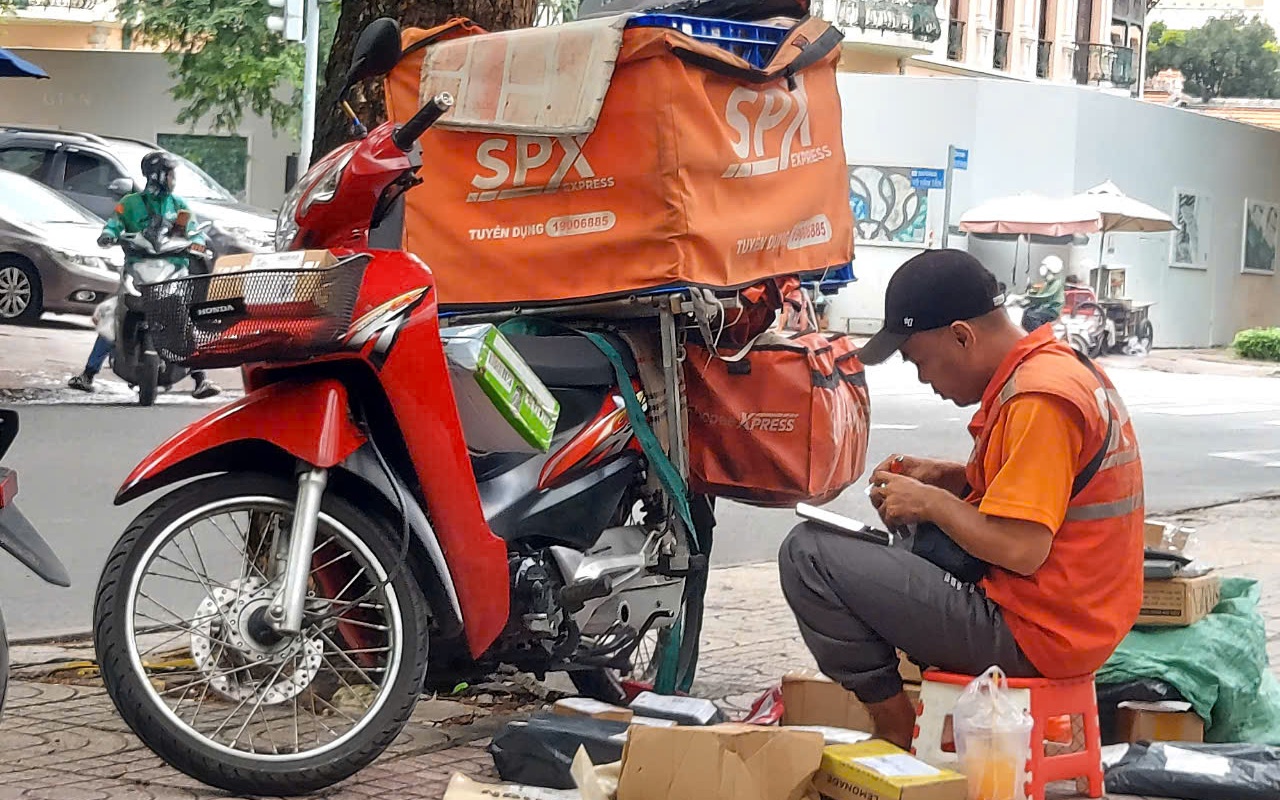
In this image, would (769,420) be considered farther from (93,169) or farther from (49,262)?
(93,169)

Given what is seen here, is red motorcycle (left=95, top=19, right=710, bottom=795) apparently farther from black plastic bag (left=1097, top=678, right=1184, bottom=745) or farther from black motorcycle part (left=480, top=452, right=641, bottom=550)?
black plastic bag (left=1097, top=678, right=1184, bottom=745)

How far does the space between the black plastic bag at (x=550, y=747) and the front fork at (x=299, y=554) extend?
65 cm

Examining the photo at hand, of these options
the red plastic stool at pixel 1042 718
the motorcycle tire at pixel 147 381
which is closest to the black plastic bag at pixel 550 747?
the red plastic stool at pixel 1042 718

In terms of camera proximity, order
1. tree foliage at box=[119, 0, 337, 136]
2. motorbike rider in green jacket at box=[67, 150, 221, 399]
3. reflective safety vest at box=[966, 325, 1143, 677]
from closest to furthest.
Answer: reflective safety vest at box=[966, 325, 1143, 677] < motorbike rider in green jacket at box=[67, 150, 221, 399] < tree foliage at box=[119, 0, 337, 136]

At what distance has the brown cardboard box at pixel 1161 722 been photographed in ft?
14.8

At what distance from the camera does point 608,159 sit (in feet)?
14.7

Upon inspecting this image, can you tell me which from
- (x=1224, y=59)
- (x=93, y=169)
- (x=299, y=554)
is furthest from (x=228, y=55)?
(x=1224, y=59)

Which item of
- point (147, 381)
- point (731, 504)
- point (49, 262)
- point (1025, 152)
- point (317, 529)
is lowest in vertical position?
point (731, 504)

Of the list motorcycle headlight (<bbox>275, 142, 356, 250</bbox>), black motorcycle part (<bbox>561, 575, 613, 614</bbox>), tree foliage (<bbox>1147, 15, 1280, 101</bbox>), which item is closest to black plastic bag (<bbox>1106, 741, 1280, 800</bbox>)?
black motorcycle part (<bbox>561, 575, 613, 614</bbox>)

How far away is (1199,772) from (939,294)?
1.28m

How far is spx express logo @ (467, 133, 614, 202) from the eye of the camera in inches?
177

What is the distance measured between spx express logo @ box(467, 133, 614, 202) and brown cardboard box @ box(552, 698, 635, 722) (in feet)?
4.26

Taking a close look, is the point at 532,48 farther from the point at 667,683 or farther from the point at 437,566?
the point at 667,683

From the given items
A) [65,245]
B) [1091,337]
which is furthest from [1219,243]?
[65,245]
